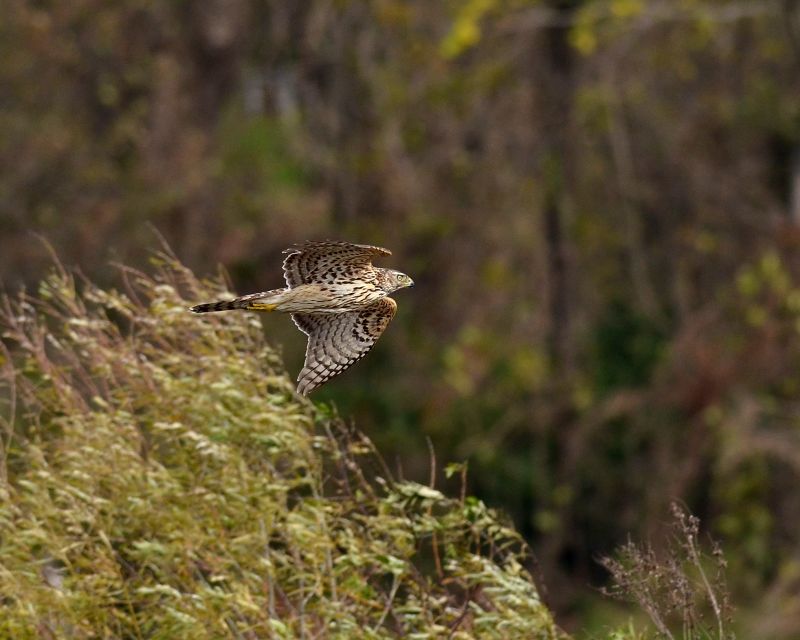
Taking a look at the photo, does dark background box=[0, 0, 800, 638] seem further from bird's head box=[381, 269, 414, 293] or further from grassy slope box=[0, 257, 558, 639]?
bird's head box=[381, 269, 414, 293]

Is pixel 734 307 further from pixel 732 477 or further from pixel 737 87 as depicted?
pixel 737 87

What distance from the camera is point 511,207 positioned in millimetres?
26281

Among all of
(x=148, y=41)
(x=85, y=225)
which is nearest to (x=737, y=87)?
(x=148, y=41)

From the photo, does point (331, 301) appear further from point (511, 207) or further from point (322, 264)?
point (511, 207)

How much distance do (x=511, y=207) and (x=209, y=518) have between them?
637 inches

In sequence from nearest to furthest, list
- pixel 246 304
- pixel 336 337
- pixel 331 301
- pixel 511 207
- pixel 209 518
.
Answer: pixel 246 304, pixel 331 301, pixel 336 337, pixel 209 518, pixel 511 207

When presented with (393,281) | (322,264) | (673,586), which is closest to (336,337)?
(393,281)

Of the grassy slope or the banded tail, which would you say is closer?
the banded tail

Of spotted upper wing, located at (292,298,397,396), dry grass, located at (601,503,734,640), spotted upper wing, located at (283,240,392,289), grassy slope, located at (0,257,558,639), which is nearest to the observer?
spotted upper wing, located at (283,240,392,289)

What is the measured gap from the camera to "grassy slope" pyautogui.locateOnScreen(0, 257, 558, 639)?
32.7 ft

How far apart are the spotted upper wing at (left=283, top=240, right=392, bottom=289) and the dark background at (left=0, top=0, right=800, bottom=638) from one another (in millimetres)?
Answer: 12807

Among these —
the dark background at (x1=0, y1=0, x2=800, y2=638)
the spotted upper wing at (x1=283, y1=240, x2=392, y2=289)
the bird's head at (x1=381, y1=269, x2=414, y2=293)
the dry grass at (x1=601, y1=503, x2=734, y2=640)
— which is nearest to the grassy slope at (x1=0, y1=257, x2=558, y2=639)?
the dry grass at (x1=601, y1=503, x2=734, y2=640)

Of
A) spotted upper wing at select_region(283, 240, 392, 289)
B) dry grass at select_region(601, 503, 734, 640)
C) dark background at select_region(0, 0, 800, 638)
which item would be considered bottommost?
dark background at select_region(0, 0, 800, 638)

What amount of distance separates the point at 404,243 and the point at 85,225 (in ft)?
15.1
